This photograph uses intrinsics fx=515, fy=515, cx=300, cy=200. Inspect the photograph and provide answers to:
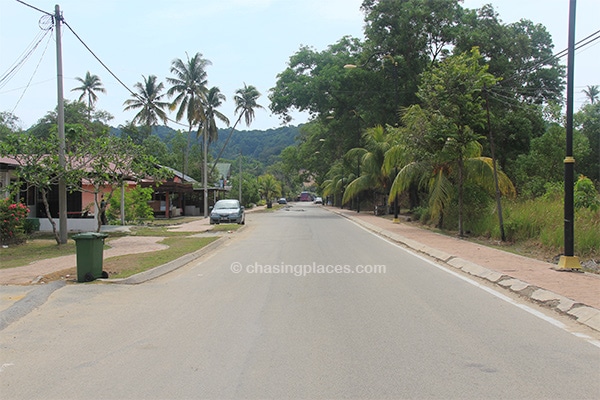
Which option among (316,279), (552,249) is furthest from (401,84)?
(316,279)

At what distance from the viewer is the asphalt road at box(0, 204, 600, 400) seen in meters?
4.81

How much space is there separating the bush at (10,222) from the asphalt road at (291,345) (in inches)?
364

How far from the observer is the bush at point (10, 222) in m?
17.4

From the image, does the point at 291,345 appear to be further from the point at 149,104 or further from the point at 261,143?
the point at 261,143

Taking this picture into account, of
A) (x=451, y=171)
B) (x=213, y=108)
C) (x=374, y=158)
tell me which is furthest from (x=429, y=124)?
(x=213, y=108)

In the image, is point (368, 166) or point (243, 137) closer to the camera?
point (368, 166)

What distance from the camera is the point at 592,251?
44.8 feet

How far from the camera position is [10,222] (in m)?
Result: 17.5

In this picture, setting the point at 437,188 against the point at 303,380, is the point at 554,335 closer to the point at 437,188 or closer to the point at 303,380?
the point at 303,380

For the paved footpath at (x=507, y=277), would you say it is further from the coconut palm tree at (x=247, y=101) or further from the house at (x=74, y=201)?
the coconut palm tree at (x=247, y=101)

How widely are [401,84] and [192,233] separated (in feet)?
71.3

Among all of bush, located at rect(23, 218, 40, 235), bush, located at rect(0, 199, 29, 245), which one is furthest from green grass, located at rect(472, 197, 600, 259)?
bush, located at rect(23, 218, 40, 235)

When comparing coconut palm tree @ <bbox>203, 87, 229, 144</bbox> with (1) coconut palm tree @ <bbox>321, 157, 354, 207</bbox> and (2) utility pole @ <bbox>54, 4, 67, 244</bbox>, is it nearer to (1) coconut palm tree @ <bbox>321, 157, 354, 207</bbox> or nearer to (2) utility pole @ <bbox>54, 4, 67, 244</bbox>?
(1) coconut palm tree @ <bbox>321, 157, 354, 207</bbox>

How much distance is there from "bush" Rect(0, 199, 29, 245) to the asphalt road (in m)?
9.24
